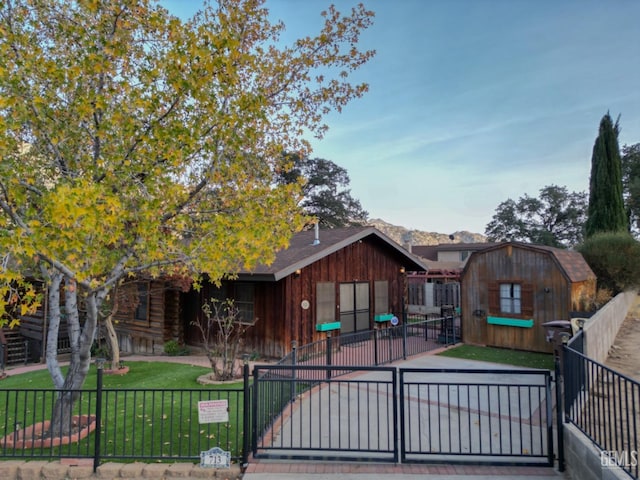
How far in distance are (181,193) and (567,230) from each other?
162ft

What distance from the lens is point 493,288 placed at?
12.6 m

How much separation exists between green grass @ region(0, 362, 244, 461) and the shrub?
56.4ft

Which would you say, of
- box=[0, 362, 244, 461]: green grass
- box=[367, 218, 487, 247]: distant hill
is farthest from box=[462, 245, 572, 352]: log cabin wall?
box=[367, 218, 487, 247]: distant hill

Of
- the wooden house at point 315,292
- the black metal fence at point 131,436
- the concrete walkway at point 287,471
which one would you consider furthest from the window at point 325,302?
the concrete walkway at point 287,471

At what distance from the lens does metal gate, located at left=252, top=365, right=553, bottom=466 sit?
4773 mm

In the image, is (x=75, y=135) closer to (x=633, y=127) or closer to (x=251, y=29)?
(x=251, y=29)

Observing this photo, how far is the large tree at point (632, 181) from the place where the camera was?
3378 cm

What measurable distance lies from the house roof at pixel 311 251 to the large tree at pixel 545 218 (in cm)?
3547

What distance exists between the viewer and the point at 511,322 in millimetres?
12094

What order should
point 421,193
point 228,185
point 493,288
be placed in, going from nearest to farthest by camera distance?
point 228,185 → point 493,288 → point 421,193

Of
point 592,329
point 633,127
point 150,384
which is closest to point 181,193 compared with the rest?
point 150,384

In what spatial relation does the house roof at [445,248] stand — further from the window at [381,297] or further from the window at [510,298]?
the window at [510,298]

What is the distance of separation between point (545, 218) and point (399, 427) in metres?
47.8

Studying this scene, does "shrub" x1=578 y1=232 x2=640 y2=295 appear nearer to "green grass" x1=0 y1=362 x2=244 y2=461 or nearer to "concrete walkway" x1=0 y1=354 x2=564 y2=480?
"concrete walkway" x1=0 y1=354 x2=564 y2=480
